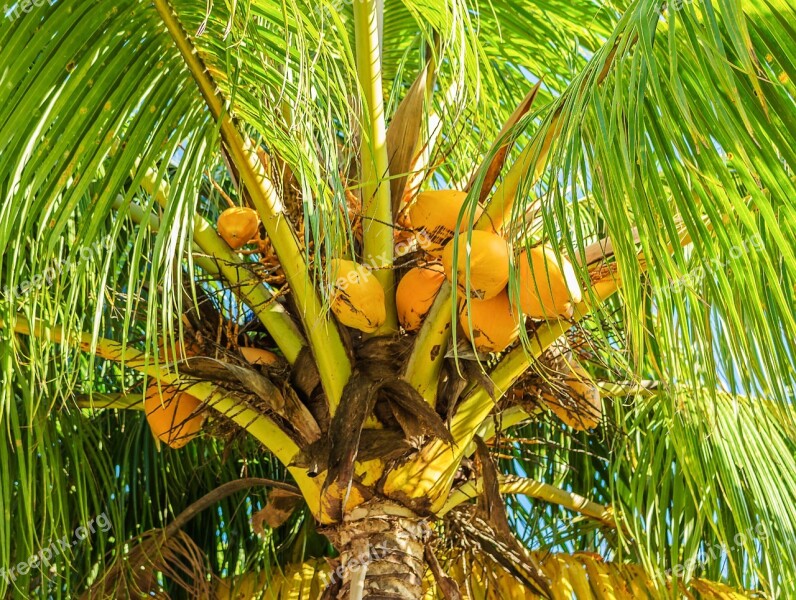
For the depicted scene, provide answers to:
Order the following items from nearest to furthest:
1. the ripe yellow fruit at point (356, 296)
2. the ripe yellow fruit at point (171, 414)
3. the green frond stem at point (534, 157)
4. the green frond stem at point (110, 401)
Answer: the green frond stem at point (534, 157)
the ripe yellow fruit at point (356, 296)
the ripe yellow fruit at point (171, 414)
the green frond stem at point (110, 401)

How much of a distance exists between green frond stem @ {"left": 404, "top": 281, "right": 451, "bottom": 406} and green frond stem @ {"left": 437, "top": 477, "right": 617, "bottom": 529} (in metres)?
0.28

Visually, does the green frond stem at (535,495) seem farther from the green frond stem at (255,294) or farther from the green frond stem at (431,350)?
the green frond stem at (255,294)

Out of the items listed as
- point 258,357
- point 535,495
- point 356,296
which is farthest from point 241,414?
point 535,495

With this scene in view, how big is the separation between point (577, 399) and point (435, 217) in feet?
1.64

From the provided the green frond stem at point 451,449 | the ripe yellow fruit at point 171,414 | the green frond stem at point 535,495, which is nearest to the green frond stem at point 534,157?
the green frond stem at point 451,449

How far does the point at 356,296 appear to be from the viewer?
1758 millimetres

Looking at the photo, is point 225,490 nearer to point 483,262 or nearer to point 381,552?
point 381,552

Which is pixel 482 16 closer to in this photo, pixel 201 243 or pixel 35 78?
pixel 201 243

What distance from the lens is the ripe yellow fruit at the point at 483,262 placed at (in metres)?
1.64

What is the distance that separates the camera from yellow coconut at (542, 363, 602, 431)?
80.2 inches

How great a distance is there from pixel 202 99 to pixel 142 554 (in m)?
0.98

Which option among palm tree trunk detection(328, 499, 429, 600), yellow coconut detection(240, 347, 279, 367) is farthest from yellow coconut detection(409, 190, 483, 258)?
palm tree trunk detection(328, 499, 429, 600)

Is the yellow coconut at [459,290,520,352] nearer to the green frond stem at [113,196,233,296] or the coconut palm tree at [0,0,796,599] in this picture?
the coconut palm tree at [0,0,796,599]

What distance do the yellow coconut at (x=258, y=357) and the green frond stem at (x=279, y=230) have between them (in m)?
0.12
